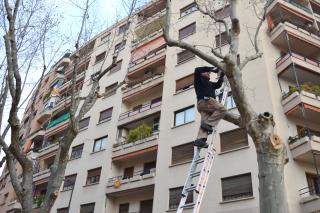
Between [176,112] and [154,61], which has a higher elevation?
[154,61]

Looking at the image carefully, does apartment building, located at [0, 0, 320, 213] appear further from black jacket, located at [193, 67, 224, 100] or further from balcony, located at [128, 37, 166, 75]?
black jacket, located at [193, 67, 224, 100]

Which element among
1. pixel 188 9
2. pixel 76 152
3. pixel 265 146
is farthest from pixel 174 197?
pixel 188 9

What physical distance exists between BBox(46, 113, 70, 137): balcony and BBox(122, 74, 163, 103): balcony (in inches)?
271

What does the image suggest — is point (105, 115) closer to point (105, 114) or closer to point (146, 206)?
point (105, 114)

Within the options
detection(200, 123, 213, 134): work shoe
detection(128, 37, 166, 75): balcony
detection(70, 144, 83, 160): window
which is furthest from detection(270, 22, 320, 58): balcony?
detection(70, 144, 83, 160): window

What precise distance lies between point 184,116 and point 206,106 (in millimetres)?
11688

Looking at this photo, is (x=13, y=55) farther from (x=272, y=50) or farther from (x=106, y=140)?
(x=106, y=140)

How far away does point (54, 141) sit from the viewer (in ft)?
100

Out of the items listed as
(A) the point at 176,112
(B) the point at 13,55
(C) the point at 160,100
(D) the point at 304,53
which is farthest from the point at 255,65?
(B) the point at 13,55

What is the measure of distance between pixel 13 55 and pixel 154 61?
16.3m

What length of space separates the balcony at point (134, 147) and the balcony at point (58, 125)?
853cm

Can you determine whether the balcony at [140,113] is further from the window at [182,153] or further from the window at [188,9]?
the window at [188,9]

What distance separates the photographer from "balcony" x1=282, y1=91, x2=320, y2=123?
15672mm

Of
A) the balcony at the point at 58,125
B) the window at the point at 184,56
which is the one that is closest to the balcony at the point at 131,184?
the window at the point at 184,56
